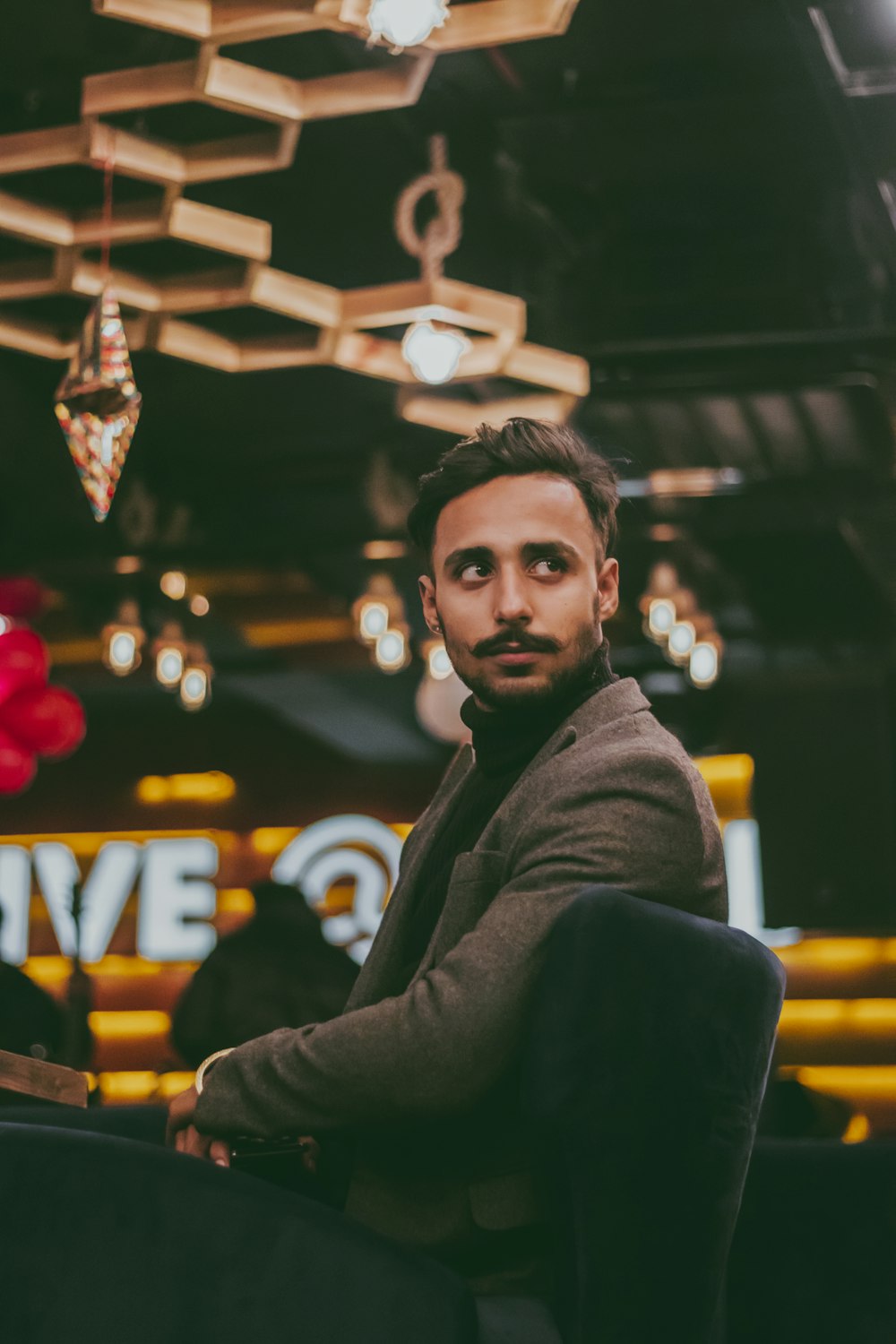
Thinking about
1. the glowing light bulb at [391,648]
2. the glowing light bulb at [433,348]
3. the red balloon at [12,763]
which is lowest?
the red balloon at [12,763]

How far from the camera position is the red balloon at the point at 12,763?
6.01 meters

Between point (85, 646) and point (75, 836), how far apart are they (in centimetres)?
112

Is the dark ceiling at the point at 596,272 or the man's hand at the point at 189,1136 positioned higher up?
the dark ceiling at the point at 596,272

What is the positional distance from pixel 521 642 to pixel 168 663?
19.8ft

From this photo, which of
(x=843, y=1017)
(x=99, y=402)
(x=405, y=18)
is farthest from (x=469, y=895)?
(x=843, y=1017)

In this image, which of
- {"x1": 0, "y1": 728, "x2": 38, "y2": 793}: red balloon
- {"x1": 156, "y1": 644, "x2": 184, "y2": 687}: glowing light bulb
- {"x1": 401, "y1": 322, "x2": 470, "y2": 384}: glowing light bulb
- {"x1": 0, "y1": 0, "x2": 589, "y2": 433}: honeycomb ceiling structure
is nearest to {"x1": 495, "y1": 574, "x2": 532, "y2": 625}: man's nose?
{"x1": 0, "y1": 0, "x2": 589, "y2": 433}: honeycomb ceiling structure

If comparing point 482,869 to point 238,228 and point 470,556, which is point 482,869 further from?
point 238,228

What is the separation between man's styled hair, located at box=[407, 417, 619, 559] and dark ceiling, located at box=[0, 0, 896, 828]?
1.72m

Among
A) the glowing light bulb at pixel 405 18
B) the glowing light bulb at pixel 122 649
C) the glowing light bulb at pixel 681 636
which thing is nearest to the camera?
the glowing light bulb at pixel 405 18

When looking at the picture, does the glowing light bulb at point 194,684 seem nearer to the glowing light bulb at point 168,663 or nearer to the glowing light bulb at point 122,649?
the glowing light bulb at point 168,663

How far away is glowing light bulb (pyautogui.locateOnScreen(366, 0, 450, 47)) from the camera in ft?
Result: 8.61

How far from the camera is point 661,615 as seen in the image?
6.72 meters

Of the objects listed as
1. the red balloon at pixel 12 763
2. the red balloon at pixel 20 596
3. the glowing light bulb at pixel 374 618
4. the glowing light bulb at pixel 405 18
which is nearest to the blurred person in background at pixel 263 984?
the red balloon at pixel 12 763

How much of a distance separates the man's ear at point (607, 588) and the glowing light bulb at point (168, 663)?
5.89m
